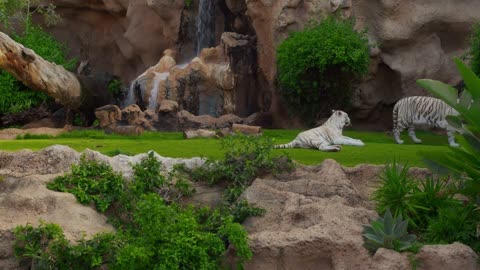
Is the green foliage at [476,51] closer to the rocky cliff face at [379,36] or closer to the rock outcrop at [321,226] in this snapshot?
the rocky cliff face at [379,36]

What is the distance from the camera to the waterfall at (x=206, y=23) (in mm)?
21875

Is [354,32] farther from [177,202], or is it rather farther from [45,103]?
[177,202]

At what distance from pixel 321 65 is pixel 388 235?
11.1 m

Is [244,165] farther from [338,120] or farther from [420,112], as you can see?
[420,112]

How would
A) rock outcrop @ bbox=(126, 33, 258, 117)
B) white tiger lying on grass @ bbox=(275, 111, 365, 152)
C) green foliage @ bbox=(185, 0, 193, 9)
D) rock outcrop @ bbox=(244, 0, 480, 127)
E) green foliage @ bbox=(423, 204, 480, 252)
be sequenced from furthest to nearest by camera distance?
green foliage @ bbox=(185, 0, 193, 9), rock outcrop @ bbox=(126, 33, 258, 117), rock outcrop @ bbox=(244, 0, 480, 127), white tiger lying on grass @ bbox=(275, 111, 365, 152), green foliage @ bbox=(423, 204, 480, 252)

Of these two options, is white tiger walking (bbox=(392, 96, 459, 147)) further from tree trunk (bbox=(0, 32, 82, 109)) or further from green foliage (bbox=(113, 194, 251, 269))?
green foliage (bbox=(113, 194, 251, 269))

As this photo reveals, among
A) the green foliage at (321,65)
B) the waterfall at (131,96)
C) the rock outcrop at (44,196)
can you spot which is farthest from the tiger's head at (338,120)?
the waterfall at (131,96)

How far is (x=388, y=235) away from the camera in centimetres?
634

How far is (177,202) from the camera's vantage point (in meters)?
7.88

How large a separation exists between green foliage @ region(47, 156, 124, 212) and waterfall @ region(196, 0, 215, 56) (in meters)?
14.5

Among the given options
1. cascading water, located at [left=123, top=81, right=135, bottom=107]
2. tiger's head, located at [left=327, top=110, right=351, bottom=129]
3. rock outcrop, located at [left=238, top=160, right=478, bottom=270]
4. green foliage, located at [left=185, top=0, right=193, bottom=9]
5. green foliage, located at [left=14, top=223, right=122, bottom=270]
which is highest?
green foliage, located at [left=185, top=0, right=193, bottom=9]

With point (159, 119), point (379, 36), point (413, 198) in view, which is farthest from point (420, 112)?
point (413, 198)

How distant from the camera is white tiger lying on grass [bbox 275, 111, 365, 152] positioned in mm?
12031

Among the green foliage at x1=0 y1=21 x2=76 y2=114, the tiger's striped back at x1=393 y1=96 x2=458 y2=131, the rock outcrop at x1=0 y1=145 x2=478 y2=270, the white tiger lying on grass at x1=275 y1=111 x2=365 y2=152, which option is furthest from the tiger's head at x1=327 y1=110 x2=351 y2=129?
the green foliage at x1=0 y1=21 x2=76 y2=114
